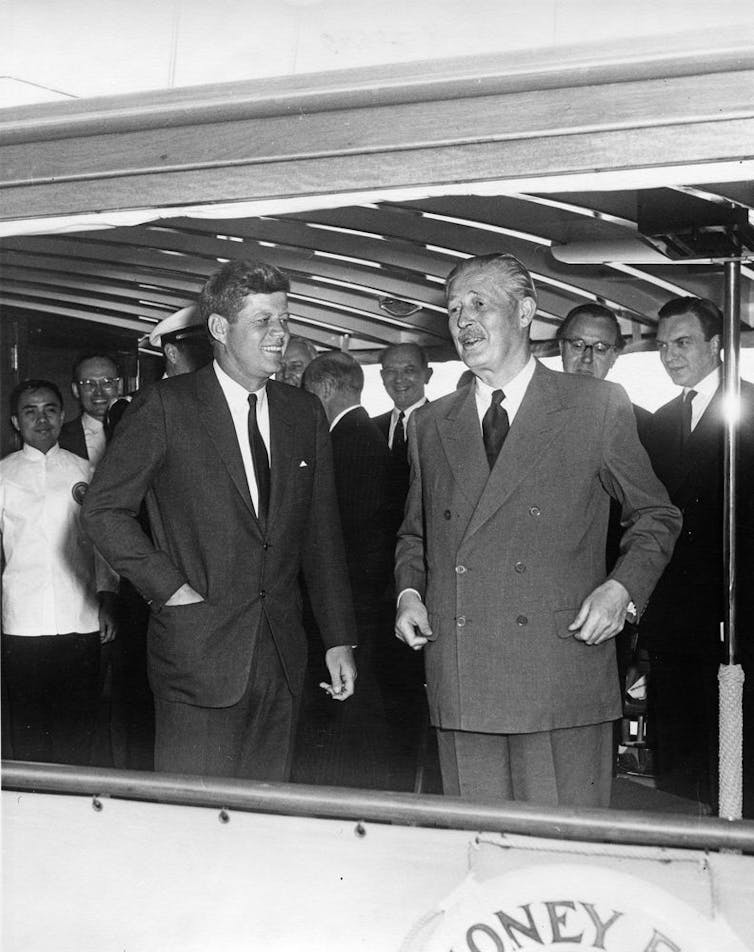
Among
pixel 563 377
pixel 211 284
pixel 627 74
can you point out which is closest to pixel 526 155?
pixel 627 74

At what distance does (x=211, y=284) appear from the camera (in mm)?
3371

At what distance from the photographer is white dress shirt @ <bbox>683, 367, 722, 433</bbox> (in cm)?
408

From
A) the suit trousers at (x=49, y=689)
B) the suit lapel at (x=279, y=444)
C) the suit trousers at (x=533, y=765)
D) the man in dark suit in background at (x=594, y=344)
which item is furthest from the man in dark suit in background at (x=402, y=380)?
the suit trousers at (x=533, y=765)

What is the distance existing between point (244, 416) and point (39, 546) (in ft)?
5.06

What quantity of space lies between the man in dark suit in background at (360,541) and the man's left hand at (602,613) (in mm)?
1772

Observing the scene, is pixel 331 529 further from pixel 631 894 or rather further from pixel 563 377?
pixel 631 894

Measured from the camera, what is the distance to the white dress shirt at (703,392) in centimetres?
408

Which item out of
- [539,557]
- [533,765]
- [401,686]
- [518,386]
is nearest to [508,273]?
[518,386]

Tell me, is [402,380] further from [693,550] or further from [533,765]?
[533,765]

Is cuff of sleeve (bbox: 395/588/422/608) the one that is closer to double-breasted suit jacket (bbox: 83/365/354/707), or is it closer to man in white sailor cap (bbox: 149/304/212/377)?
double-breasted suit jacket (bbox: 83/365/354/707)

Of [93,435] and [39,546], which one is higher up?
[93,435]

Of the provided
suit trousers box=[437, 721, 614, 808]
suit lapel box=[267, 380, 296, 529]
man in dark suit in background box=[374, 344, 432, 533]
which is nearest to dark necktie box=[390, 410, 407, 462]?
man in dark suit in background box=[374, 344, 432, 533]

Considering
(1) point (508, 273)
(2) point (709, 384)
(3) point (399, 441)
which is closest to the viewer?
(1) point (508, 273)

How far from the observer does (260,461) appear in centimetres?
331
